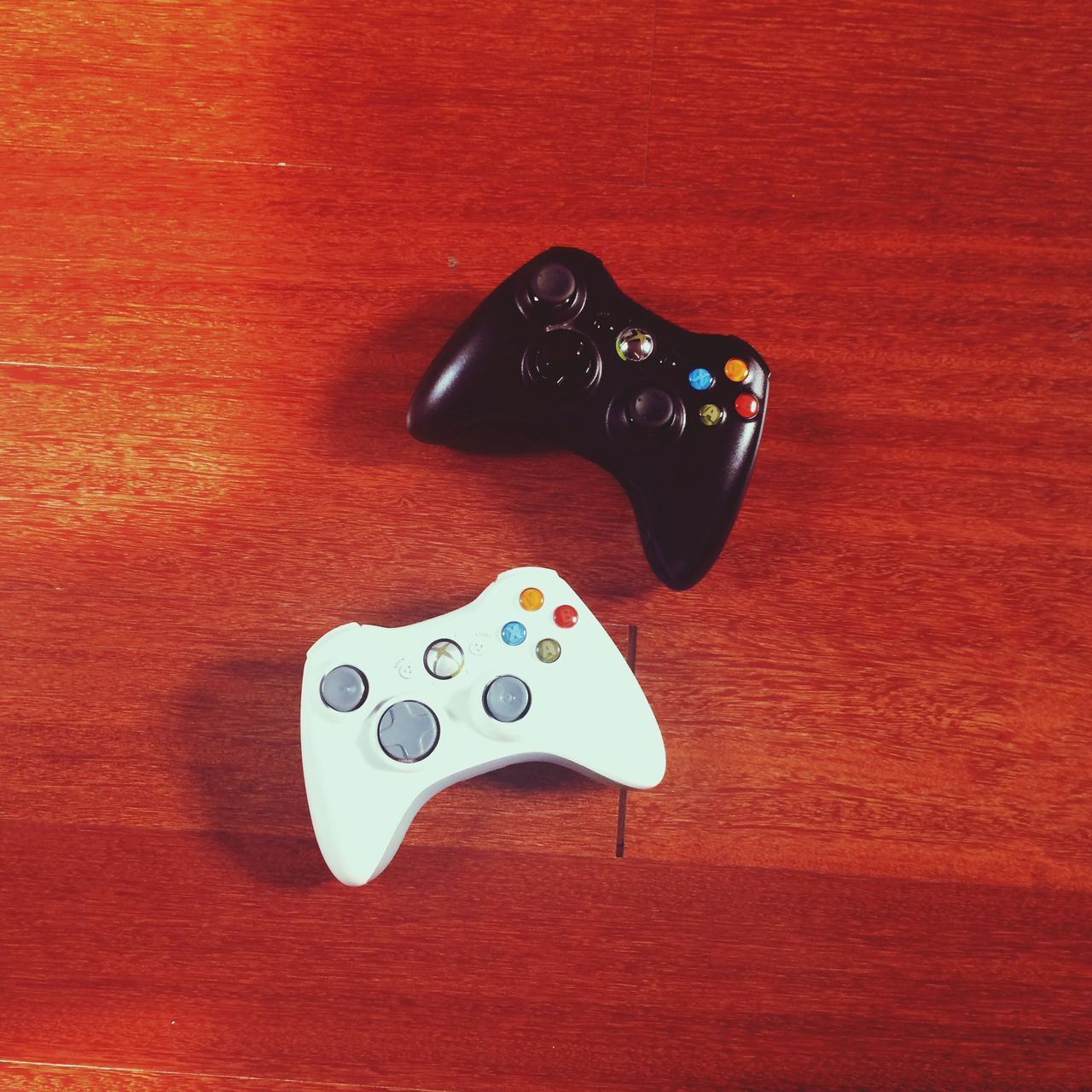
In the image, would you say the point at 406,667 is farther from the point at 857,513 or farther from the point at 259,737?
the point at 857,513

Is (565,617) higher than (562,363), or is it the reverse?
(562,363)

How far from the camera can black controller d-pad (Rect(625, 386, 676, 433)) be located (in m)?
0.59

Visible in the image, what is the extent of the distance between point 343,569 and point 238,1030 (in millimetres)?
303

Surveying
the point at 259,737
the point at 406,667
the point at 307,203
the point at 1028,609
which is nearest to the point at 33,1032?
the point at 259,737

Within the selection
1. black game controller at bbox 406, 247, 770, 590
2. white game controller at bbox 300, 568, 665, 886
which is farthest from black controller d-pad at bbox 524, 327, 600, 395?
white game controller at bbox 300, 568, 665, 886

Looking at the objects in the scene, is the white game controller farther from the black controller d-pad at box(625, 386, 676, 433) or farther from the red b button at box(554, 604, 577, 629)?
the black controller d-pad at box(625, 386, 676, 433)

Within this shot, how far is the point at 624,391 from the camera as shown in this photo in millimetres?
595

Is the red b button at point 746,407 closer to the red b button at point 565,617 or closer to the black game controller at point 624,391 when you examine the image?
the black game controller at point 624,391

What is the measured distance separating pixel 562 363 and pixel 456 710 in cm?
22

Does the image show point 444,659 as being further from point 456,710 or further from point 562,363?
point 562,363

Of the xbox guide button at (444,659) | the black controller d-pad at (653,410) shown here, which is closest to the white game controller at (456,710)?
the xbox guide button at (444,659)

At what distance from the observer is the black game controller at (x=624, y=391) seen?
59 centimetres

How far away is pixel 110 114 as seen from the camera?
26.0 inches

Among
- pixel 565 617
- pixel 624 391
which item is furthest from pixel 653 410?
pixel 565 617
